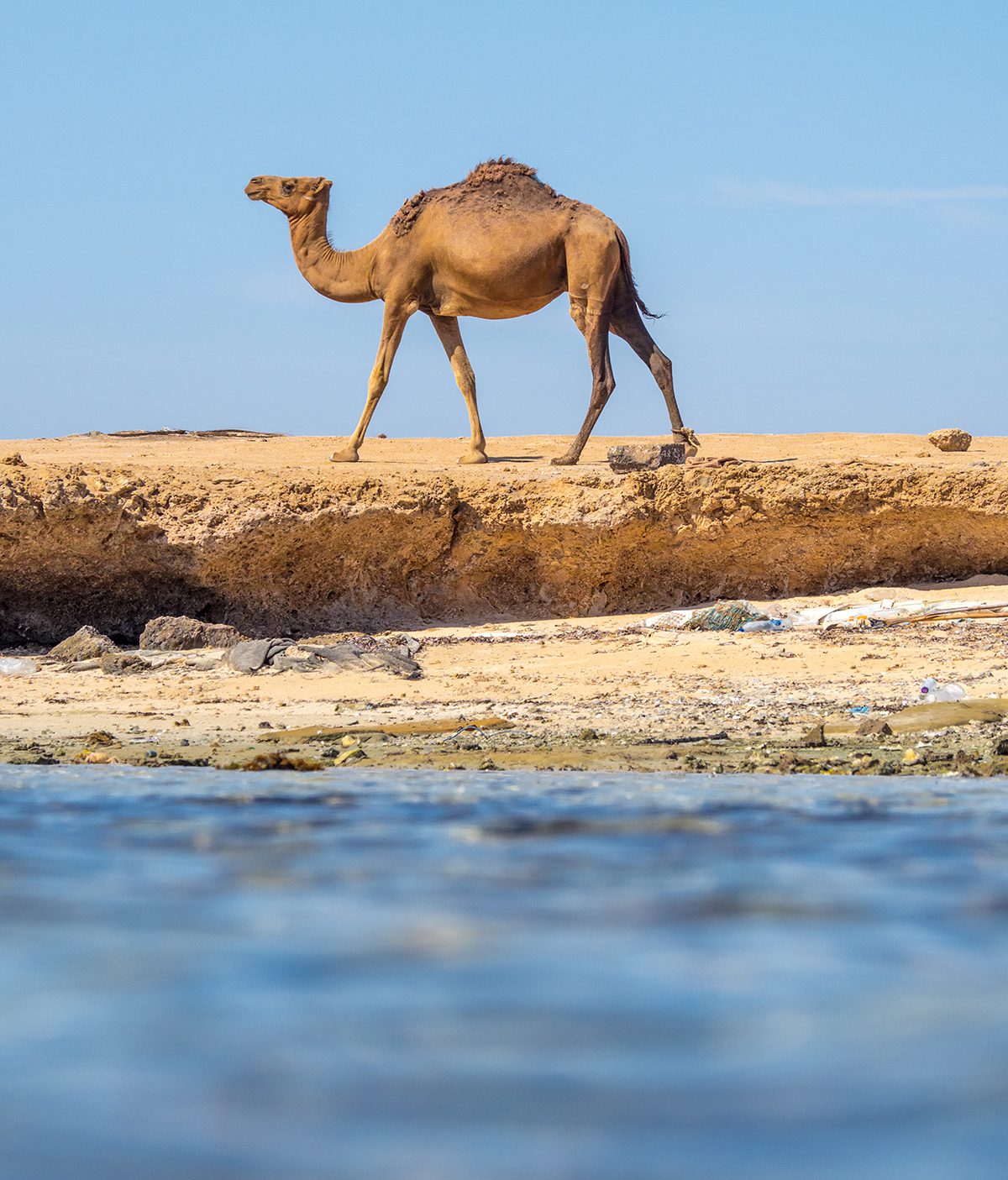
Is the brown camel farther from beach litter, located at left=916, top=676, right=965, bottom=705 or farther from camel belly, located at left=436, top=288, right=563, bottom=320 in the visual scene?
beach litter, located at left=916, top=676, right=965, bottom=705

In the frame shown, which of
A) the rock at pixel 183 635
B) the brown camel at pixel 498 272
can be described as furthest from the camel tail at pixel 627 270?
the rock at pixel 183 635

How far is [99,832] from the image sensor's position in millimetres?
3986

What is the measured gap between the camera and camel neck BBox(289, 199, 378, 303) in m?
11.2

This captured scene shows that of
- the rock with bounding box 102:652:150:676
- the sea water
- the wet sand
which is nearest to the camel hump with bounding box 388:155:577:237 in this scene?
the wet sand

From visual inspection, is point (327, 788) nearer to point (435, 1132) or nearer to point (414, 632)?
point (435, 1132)

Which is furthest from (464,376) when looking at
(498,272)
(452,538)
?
(452,538)

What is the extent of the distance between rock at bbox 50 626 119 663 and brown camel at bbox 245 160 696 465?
2712 millimetres

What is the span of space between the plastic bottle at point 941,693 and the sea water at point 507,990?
233cm

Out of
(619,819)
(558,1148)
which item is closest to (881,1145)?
(558,1148)

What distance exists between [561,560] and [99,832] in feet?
18.6

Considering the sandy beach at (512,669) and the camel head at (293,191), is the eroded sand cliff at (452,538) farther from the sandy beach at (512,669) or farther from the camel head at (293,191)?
the camel head at (293,191)

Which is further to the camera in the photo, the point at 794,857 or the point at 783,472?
the point at 783,472

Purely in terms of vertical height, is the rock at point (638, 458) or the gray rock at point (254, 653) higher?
the rock at point (638, 458)

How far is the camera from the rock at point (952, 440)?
37.4 feet
